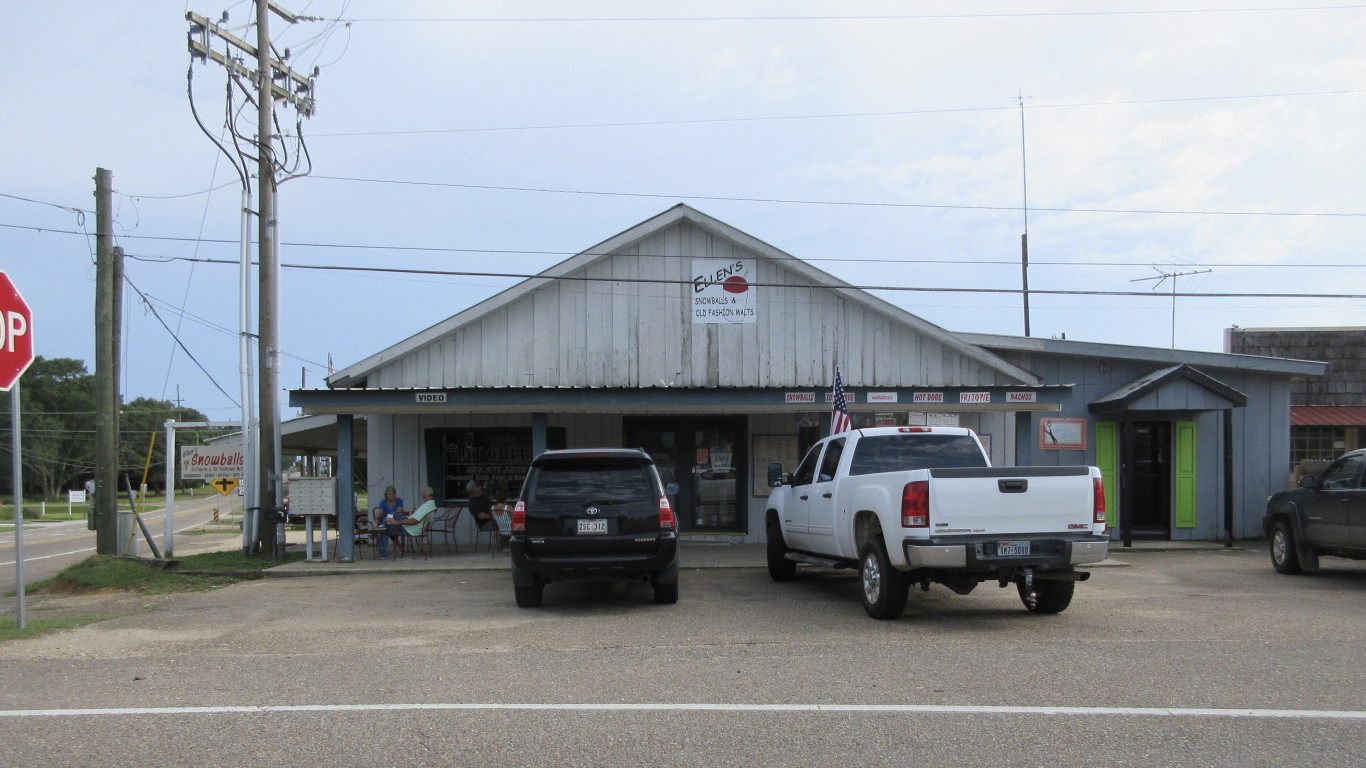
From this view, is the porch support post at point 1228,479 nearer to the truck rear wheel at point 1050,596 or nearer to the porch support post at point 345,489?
the truck rear wheel at point 1050,596

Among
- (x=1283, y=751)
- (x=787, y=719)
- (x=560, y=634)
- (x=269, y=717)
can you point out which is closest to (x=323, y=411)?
(x=560, y=634)

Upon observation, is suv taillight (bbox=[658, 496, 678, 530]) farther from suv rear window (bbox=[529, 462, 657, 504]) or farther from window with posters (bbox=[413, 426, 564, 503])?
window with posters (bbox=[413, 426, 564, 503])

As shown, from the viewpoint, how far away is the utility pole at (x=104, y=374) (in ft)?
54.7

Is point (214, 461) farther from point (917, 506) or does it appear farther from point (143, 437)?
point (143, 437)

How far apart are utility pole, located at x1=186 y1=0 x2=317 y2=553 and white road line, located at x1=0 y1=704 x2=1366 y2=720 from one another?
33.0 ft

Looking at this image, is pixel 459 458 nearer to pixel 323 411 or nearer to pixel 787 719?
pixel 323 411

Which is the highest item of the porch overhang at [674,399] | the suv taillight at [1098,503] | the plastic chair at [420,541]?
the porch overhang at [674,399]

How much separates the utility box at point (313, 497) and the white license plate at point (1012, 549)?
10672mm

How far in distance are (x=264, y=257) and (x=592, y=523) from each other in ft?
28.8

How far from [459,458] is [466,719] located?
1244 cm

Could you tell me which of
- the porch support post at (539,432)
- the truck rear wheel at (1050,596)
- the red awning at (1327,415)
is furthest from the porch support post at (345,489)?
the red awning at (1327,415)

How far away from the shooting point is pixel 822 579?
13.8 m

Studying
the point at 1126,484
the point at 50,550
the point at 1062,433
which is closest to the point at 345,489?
the point at 1062,433

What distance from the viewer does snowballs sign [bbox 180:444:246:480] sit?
17406 mm
